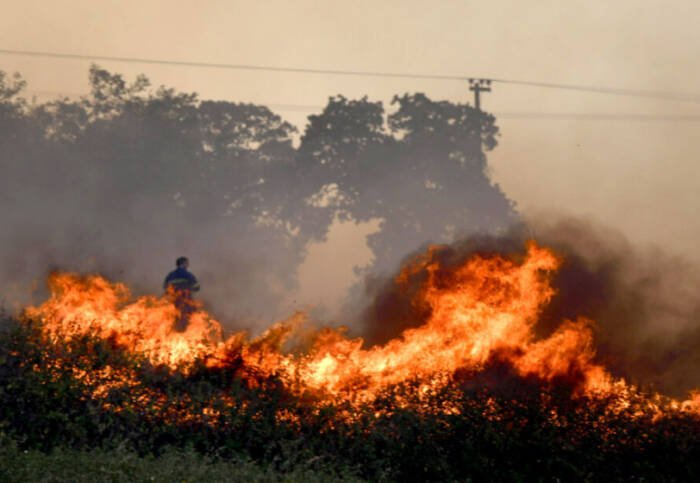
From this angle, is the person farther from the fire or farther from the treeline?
the treeline

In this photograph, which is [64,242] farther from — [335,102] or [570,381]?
[570,381]

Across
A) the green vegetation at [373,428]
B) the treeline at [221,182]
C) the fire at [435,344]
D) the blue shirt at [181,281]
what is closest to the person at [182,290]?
the blue shirt at [181,281]

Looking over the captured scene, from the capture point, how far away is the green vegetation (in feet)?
53.2

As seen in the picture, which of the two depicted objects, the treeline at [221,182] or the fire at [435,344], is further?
the treeline at [221,182]

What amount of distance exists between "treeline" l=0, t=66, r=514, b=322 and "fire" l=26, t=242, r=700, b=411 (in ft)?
125

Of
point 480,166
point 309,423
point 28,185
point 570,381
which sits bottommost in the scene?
point 309,423

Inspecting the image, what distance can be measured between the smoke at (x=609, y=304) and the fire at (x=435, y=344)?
221 mm

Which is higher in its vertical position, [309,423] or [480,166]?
[480,166]

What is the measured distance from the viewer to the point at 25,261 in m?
57.5

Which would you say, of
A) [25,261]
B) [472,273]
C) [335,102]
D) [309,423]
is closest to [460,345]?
Result: [472,273]

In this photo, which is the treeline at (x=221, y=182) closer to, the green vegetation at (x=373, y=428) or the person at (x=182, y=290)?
the person at (x=182, y=290)

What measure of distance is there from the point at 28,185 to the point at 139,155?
20.1ft

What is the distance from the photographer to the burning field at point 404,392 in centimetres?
1644

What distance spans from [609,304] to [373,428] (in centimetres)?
512
